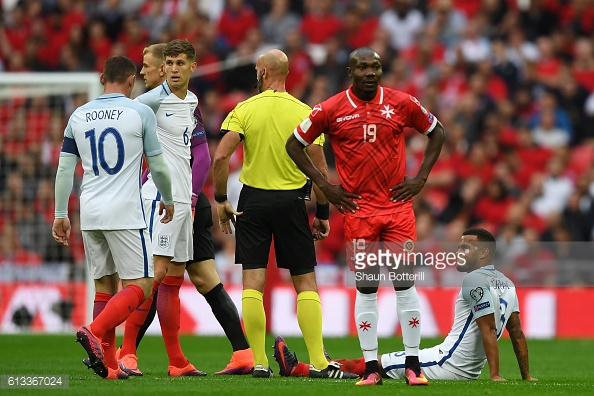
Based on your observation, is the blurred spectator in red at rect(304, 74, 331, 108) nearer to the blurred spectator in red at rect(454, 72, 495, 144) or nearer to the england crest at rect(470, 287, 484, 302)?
the blurred spectator in red at rect(454, 72, 495, 144)

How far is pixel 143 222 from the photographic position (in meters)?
8.42

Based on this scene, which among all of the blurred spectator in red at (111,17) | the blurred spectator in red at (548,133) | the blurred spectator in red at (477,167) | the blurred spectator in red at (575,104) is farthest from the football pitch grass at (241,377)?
the blurred spectator in red at (111,17)

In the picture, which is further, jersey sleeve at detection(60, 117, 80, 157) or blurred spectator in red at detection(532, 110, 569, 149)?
blurred spectator in red at detection(532, 110, 569, 149)

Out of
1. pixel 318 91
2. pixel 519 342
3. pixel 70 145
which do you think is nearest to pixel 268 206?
pixel 70 145

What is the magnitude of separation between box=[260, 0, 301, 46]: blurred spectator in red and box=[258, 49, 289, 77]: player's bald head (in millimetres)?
11822

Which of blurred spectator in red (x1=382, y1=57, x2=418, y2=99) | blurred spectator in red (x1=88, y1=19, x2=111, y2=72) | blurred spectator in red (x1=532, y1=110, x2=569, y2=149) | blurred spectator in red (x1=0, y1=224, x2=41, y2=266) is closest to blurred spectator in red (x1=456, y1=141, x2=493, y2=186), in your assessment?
blurred spectator in red (x1=532, y1=110, x2=569, y2=149)

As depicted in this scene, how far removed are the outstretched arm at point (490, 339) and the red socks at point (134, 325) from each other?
2.71 meters

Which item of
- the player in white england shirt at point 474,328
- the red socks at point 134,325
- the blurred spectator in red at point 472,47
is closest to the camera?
the player in white england shirt at point 474,328

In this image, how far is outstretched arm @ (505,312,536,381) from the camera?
8.69 meters

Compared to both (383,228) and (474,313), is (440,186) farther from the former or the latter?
(383,228)

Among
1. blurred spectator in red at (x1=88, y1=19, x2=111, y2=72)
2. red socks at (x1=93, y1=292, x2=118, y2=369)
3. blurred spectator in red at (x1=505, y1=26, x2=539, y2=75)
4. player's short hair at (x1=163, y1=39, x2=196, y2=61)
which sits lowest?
red socks at (x1=93, y1=292, x2=118, y2=369)

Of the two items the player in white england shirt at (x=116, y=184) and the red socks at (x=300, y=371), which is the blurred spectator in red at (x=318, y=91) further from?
the player in white england shirt at (x=116, y=184)

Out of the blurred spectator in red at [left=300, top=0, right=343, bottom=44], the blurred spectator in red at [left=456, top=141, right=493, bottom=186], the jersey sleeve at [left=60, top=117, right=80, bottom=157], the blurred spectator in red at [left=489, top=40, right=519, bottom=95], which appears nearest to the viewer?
the jersey sleeve at [left=60, top=117, right=80, bottom=157]

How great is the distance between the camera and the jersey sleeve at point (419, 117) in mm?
8195
